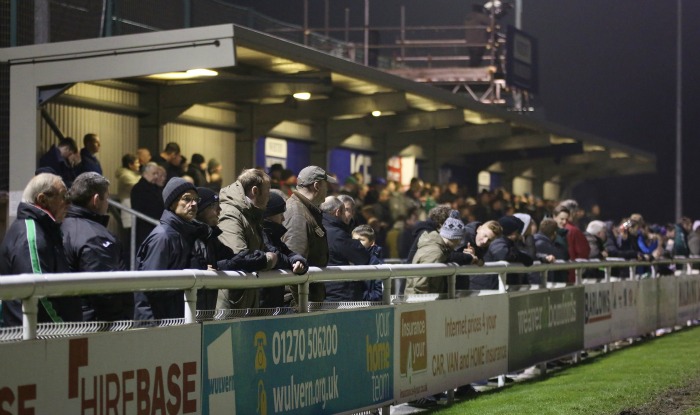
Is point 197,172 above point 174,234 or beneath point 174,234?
above

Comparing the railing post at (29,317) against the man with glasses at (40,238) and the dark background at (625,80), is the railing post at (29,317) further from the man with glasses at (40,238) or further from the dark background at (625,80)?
the dark background at (625,80)

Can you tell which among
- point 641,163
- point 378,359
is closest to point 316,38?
point 641,163

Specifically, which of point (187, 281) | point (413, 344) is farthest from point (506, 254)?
point (187, 281)

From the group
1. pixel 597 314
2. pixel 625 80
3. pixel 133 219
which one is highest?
pixel 625 80

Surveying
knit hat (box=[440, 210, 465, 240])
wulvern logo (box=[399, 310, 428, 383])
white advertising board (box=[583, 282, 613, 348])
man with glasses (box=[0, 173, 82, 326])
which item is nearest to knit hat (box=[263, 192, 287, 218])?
wulvern logo (box=[399, 310, 428, 383])

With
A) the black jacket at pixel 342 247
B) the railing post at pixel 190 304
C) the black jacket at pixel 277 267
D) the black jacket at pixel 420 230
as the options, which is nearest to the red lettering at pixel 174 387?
the railing post at pixel 190 304

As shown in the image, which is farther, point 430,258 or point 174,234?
point 430,258

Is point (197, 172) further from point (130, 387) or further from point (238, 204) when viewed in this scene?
point (130, 387)

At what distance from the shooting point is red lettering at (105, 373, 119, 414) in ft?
17.8

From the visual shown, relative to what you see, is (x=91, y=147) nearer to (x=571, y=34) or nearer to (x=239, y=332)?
(x=239, y=332)

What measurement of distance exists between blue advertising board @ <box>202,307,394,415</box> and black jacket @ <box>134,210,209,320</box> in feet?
1.24

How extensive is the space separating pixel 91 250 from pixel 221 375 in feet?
3.16

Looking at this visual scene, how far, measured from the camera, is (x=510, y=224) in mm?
13070

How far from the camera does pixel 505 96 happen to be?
1473 inches
